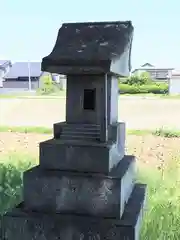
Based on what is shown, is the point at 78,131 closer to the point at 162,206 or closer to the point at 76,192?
the point at 76,192

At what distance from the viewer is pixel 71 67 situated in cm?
272

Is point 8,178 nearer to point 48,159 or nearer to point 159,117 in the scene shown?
point 48,159

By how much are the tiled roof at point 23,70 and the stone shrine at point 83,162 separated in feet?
106

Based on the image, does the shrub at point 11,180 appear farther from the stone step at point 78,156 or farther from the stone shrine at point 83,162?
the stone step at point 78,156

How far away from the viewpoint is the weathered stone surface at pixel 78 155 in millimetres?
2791

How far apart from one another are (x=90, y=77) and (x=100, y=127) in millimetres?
459

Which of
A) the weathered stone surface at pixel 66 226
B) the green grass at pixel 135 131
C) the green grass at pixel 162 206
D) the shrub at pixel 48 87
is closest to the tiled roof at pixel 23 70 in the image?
the shrub at pixel 48 87

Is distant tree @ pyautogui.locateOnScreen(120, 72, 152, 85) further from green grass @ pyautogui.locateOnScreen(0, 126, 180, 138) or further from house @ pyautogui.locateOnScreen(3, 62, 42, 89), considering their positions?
green grass @ pyautogui.locateOnScreen(0, 126, 180, 138)

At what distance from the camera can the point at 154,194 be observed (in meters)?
4.12

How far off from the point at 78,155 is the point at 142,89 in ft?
79.4

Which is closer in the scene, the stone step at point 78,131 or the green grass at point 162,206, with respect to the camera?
the stone step at point 78,131

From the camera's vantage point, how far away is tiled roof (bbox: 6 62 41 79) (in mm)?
35312

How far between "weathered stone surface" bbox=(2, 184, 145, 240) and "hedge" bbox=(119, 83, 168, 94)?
22476mm

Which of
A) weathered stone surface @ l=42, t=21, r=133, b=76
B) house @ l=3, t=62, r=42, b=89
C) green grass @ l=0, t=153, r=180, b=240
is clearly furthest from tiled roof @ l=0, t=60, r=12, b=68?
weathered stone surface @ l=42, t=21, r=133, b=76
